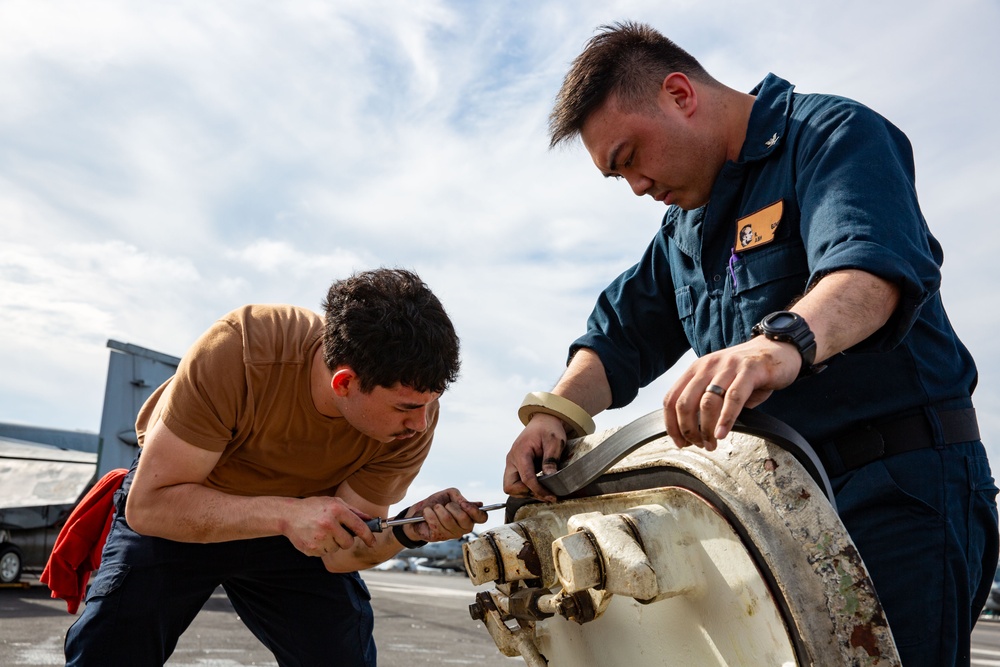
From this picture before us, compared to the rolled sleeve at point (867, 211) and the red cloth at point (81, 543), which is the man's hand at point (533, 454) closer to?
the rolled sleeve at point (867, 211)

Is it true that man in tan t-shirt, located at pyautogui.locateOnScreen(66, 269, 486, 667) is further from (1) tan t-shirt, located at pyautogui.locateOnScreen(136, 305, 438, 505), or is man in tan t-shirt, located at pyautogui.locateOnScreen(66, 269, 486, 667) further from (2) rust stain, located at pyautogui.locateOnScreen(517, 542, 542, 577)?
(2) rust stain, located at pyautogui.locateOnScreen(517, 542, 542, 577)

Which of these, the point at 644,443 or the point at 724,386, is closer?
the point at 724,386

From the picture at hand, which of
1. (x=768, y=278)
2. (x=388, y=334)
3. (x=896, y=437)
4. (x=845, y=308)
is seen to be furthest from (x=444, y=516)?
(x=845, y=308)

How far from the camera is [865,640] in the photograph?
1.33 metres

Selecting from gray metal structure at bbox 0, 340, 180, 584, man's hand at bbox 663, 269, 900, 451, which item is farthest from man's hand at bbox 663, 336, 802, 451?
gray metal structure at bbox 0, 340, 180, 584

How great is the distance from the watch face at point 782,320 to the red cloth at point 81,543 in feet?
8.15

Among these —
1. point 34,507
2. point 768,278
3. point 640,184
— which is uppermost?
point 640,184

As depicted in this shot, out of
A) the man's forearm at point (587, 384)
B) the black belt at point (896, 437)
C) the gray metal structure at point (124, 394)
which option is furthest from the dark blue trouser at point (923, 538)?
the gray metal structure at point (124, 394)

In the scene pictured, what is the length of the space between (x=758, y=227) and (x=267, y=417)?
1.60m

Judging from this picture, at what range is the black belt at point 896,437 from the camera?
5.78ft

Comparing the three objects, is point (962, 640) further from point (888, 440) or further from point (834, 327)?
point (834, 327)

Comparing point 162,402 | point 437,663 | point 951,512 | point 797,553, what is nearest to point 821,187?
point 951,512

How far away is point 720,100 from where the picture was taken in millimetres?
2252

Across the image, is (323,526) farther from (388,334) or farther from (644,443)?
(644,443)
